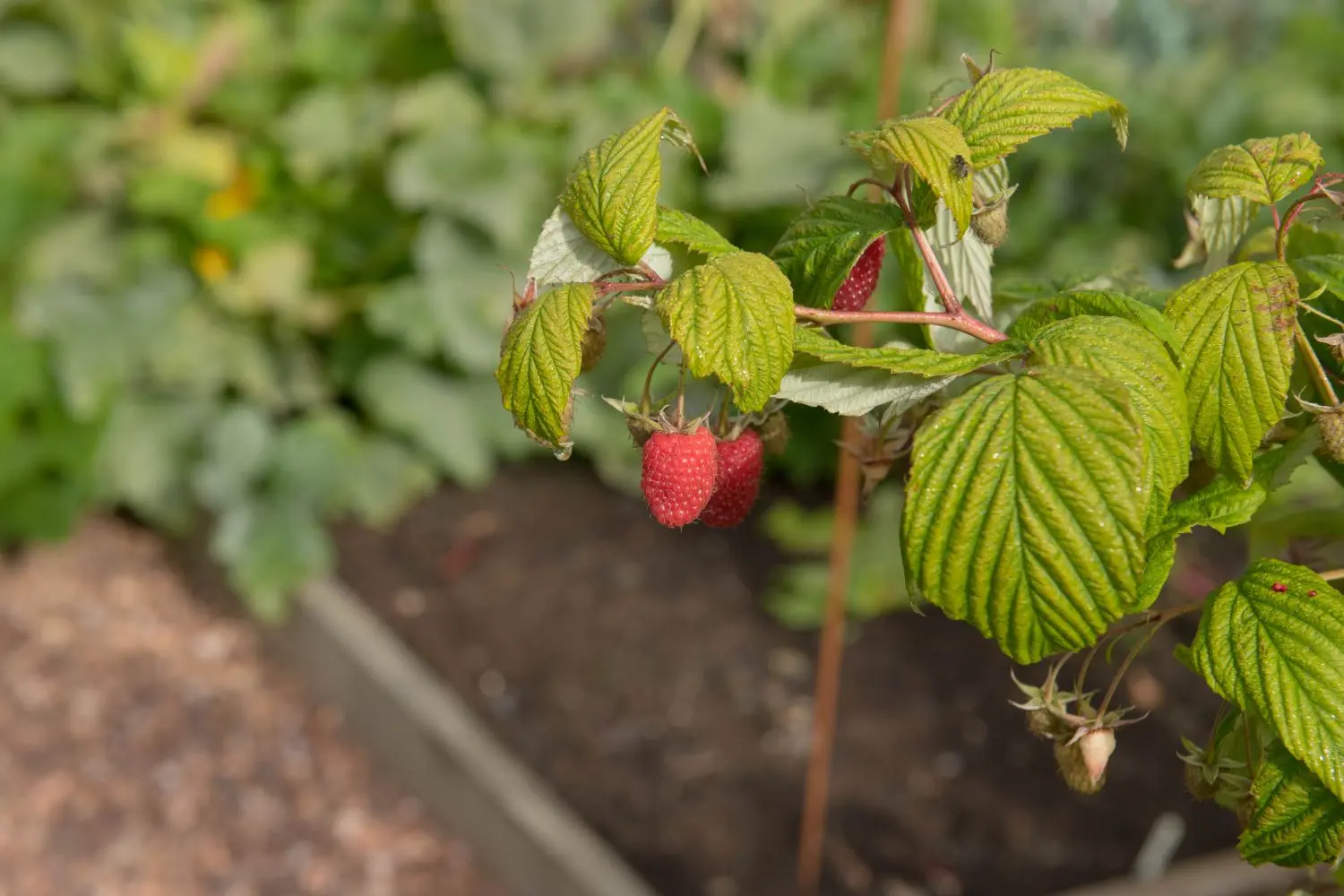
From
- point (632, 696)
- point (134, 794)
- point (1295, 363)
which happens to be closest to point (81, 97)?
point (134, 794)

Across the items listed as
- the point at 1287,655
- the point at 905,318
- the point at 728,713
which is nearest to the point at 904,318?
the point at 905,318

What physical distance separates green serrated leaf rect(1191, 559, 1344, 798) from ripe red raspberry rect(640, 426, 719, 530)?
0.25 metres

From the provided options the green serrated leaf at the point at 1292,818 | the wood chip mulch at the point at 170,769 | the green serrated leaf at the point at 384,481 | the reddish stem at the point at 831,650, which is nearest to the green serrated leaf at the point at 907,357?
the green serrated leaf at the point at 1292,818

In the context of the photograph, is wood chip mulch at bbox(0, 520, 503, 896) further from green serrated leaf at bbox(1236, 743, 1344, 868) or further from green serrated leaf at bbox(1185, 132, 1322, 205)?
green serrated leaf at bbox(1185, 132, 1322, 205)

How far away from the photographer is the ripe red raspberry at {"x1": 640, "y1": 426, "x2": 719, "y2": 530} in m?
0.63

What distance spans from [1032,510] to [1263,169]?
0.23m

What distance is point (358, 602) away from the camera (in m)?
2.68

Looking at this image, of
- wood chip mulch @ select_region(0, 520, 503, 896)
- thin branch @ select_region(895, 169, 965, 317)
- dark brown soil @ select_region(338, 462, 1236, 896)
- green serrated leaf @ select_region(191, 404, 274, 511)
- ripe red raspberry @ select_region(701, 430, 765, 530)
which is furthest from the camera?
green serrated leaf @ select_region(191, 404, 274, 511)

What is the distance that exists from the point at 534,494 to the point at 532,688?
0.70 m

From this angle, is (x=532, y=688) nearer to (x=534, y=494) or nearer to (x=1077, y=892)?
(x=534, y=494)

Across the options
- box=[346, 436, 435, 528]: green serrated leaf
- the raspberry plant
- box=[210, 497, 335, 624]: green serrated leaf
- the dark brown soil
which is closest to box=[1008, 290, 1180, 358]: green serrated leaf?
the raspberry plant

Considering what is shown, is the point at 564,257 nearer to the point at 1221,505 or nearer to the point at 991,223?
the point at 991,223

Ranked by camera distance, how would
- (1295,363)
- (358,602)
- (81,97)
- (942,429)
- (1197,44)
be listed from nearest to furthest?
(942,429), (1295,363), (358,602), (81,97), (1197,44)

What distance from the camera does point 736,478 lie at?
27.7 inches
